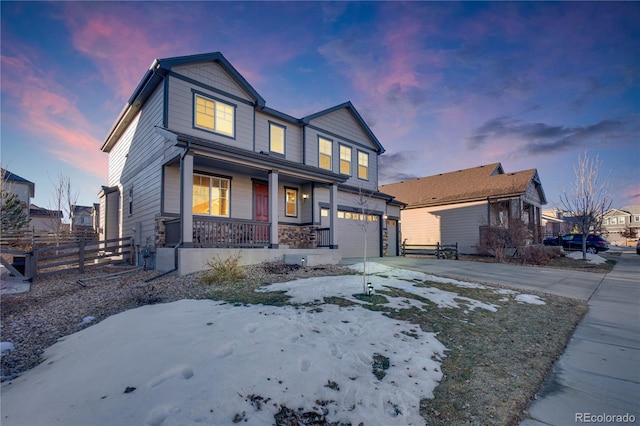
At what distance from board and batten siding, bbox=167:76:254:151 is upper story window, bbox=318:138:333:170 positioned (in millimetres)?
4152

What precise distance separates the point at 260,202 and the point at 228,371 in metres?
10.1

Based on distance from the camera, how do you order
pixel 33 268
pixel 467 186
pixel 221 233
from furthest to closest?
1. pixel 467 186
2. pixel 221 233
3. pixel 33 268

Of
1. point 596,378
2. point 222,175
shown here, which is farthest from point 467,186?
point 596,378

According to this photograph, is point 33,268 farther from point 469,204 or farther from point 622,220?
point 622,220

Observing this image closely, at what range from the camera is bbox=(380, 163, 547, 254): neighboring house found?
19141 millimetres

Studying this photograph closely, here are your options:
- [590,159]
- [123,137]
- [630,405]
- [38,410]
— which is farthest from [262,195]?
[590,159]

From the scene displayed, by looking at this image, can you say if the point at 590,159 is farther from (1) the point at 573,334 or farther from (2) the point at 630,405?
(2) the point at 630,405

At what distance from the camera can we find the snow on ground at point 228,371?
226 cm

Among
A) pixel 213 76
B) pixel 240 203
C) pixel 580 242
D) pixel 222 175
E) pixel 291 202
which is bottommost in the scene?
pixel 580 242

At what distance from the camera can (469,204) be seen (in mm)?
20375

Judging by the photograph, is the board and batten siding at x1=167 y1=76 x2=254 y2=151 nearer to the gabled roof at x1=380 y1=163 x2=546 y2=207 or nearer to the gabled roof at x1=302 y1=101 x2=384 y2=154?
the gabled roof at x1=302 y1=101 x2=384 y2=154

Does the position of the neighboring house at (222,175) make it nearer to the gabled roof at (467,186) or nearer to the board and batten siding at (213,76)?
the board and batten siding at (213,76)

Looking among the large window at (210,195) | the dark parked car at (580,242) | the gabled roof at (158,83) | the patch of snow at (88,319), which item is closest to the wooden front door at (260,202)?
the large window at (210,195)

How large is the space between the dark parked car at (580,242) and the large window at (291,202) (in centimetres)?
2241
